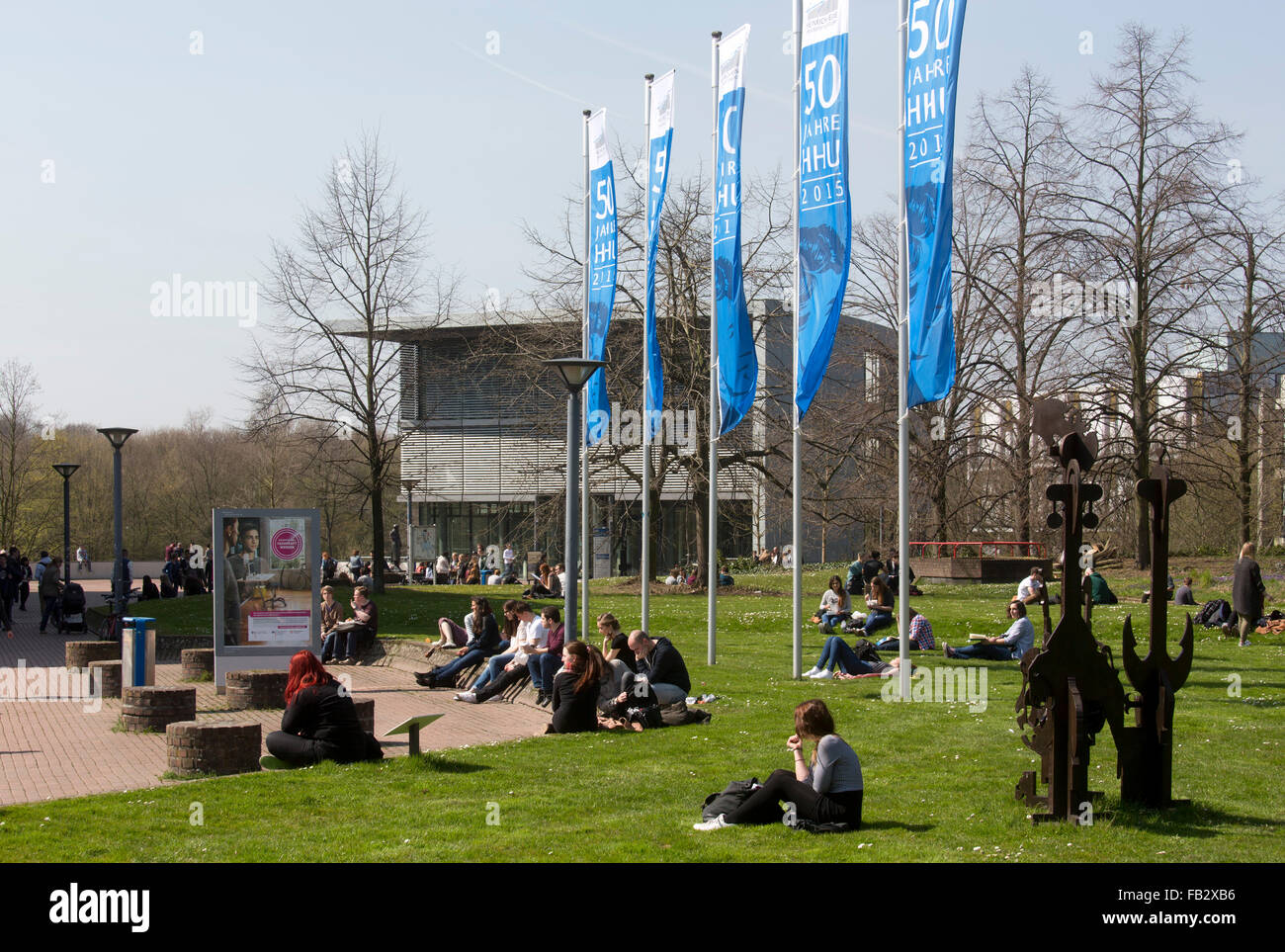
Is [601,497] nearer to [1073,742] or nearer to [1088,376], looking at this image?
[1088,376]

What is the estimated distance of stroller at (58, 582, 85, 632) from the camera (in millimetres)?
30484

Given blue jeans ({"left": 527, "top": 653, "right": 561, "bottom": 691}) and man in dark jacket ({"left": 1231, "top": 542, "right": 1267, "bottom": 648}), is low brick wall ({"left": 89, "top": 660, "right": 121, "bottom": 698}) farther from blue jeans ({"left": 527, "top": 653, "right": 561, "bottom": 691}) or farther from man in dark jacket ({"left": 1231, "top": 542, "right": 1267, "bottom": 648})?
man in dark jacket ({"left": 1231, "top": 542, "right": 1267, "bottom": 648})

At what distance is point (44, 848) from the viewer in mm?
8109

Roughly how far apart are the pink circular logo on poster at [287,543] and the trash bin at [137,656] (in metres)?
1.90

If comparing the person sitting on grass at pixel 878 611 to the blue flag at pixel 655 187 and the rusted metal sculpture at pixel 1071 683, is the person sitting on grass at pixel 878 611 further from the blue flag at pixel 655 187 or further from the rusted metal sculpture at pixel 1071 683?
the rusted metal sculpture at pixel 1071 683

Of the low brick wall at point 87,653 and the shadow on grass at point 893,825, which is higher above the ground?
the shadow on grass at point 893,825

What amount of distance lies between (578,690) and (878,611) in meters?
9.98

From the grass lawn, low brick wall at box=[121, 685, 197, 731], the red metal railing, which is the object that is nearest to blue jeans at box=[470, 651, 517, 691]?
the grass lawn

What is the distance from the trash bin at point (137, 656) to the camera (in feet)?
57.6

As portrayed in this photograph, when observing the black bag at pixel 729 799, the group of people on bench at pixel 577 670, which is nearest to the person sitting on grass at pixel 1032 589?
the group of people on bench at pixel 577 670

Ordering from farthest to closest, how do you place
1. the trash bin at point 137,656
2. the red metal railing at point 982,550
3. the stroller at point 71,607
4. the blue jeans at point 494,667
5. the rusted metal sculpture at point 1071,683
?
the red metal railing at point 982,550, the stroller at point 71,607, the trash bin at point 137,656, the blue jeans at point 494,667, the rusted metal sculpture at point 1071,683

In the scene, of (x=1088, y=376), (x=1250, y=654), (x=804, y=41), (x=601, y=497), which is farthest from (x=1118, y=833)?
(x=601, y=497)
